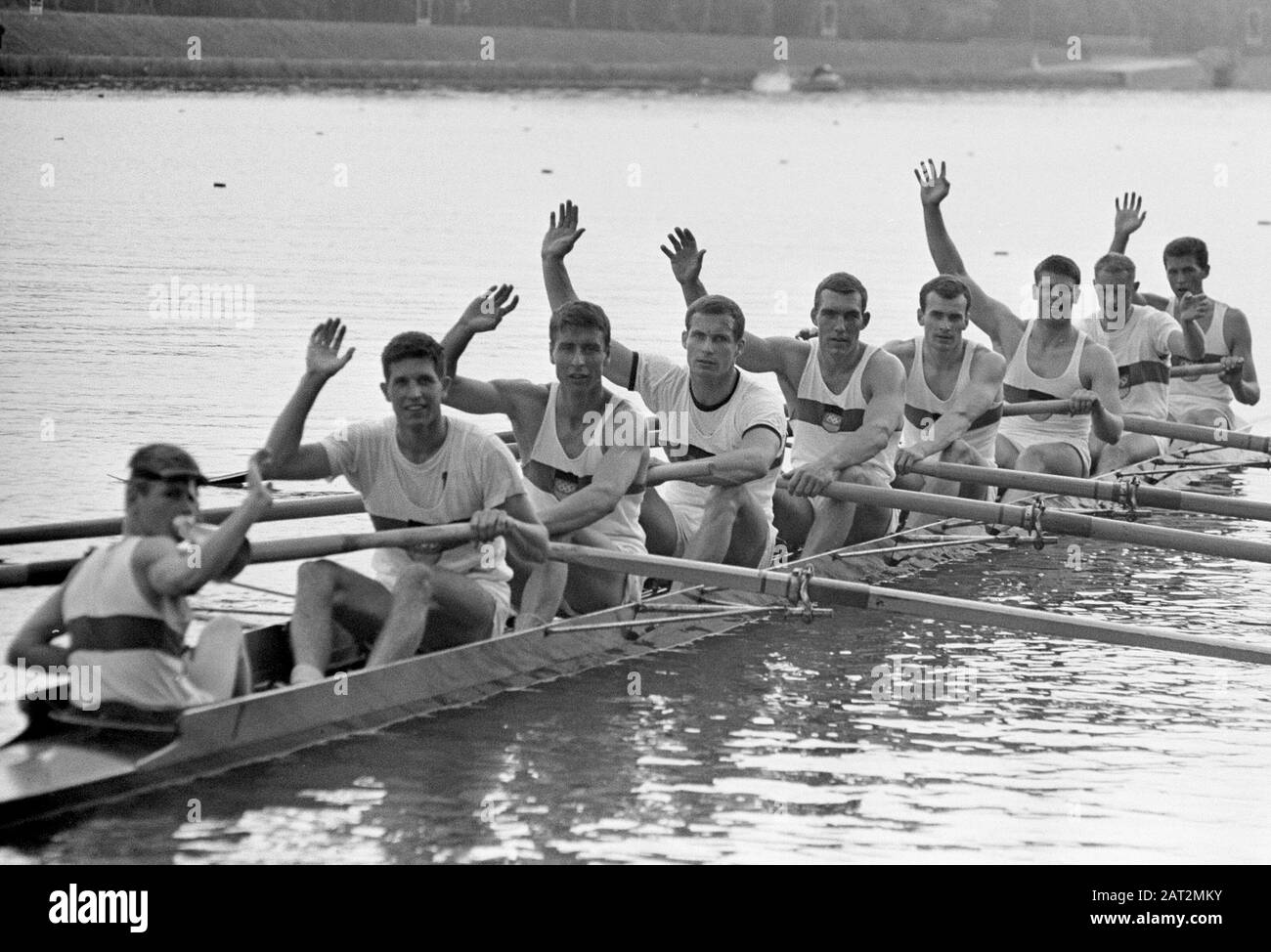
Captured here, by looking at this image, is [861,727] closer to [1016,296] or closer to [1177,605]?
[1177,605]

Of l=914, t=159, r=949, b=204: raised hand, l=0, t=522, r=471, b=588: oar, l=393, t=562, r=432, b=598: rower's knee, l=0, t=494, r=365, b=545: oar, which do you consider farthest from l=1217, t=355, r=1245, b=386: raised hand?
l=393, t=562, r=432, b=598: rower's knee

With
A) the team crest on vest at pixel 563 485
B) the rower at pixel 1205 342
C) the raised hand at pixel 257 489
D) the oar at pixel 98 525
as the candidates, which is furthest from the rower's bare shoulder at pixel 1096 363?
the raised hand at pixel 257 489

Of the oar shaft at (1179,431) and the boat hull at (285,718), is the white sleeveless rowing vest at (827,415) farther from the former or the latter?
the oar shaft at (1179,431)

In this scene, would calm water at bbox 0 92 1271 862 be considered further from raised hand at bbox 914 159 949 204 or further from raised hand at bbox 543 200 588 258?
raised hand at bbox 914 159 949 204

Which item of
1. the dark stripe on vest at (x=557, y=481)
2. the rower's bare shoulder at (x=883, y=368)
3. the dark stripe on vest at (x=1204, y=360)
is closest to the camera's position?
the dark stripe on vest at (x=557, y=481)

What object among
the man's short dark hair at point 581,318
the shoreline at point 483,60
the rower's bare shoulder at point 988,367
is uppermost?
the shoreline at point 483,60

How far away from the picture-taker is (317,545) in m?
7.38

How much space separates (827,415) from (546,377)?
6389 mm

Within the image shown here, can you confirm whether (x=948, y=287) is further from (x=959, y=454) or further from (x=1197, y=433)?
(x=1197, y=433)

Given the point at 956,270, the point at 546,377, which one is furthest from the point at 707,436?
the point at 546,377

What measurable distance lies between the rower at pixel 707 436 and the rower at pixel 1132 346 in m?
4.43

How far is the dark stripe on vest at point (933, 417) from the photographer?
11.0m

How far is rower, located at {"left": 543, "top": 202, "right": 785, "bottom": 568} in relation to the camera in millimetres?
9062

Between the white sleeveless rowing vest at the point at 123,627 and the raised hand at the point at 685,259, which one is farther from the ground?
the raised hand at the point at 685,259
